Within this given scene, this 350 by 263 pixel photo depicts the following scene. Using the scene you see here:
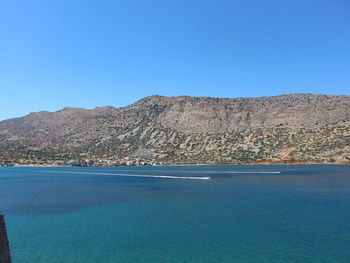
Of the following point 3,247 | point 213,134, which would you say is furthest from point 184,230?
point 213,134

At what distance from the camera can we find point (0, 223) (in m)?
8.21

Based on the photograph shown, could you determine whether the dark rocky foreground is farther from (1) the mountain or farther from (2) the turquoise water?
(1) the mountain

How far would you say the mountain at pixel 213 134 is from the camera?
5148 inches

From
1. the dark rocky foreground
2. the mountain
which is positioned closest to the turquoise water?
the dark rocky foreground

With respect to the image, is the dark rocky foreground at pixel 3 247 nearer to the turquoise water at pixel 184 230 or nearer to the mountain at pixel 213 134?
the turquoise water at pixel 184 230

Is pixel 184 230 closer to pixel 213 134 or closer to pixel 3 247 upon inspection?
pixel 3 247

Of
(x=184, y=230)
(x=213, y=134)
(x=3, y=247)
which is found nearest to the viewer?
(x=3, y=247)

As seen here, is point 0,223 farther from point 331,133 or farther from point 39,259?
point 331,133

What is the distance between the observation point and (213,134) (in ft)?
525

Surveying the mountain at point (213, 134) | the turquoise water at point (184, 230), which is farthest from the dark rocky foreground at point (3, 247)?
the mountain at point (213, 134)

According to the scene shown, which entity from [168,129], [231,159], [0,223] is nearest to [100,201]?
[0,223]

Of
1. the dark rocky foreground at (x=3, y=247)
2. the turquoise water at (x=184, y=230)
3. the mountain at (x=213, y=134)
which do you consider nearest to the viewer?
the dark rocky foreground at (x=3, y=247)

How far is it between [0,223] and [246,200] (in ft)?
124

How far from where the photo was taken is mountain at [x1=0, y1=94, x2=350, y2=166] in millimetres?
130750
